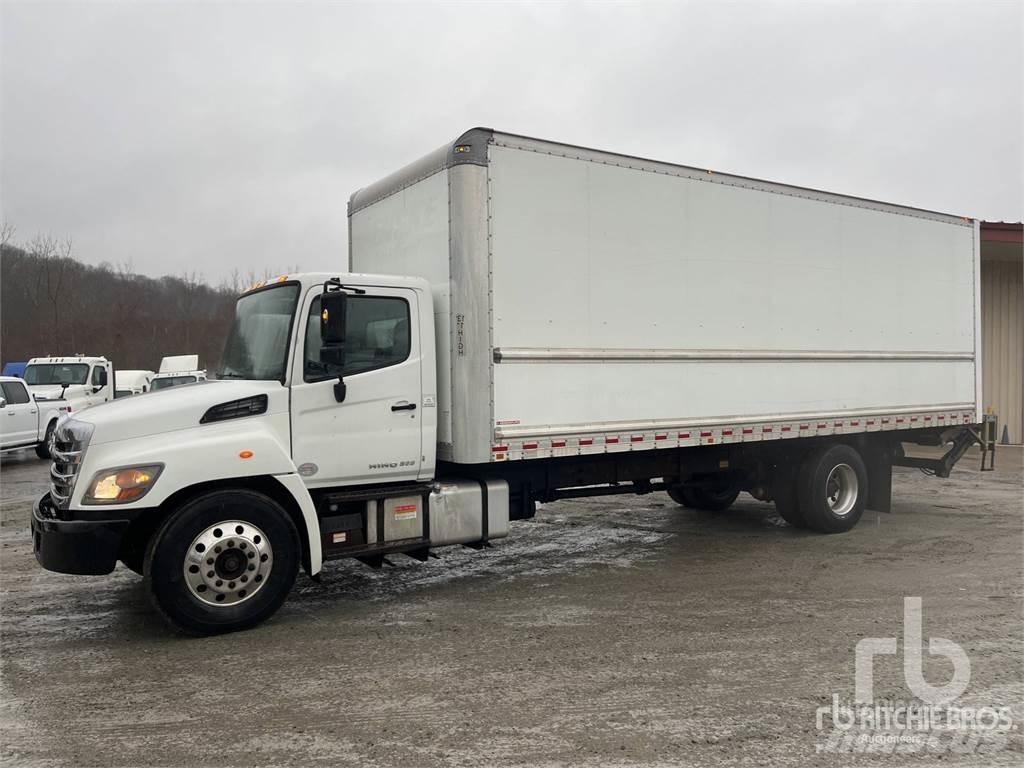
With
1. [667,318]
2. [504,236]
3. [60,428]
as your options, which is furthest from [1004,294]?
[60,428]

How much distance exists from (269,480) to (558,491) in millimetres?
2834

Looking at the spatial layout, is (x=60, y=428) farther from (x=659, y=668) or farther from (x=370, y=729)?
(x=659, y=668)

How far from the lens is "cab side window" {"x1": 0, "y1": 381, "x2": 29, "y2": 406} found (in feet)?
53.7

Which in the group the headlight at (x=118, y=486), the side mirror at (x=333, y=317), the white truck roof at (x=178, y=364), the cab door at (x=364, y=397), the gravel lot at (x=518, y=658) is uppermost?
the white truck roof at (x=178, y=364)

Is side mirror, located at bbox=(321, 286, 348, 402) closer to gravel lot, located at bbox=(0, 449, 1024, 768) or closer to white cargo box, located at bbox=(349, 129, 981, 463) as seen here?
white cargo box, located at bbox=(349, 129, 981, 463)

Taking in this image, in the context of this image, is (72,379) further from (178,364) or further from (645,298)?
(645,298)

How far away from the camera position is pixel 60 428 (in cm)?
559

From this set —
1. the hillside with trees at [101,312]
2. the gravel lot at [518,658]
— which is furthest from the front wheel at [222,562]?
the hillside with trees at [101,312]

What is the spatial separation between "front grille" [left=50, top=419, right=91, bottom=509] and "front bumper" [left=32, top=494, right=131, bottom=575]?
0.20m

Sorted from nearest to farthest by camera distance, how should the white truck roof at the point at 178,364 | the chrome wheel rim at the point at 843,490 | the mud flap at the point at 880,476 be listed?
1. the chrome wheel rim at the point at 843,490
2. the mud flap at the point at 880,476
3. the white truck roof at the point at 178,364

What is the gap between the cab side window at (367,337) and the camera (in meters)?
5.79

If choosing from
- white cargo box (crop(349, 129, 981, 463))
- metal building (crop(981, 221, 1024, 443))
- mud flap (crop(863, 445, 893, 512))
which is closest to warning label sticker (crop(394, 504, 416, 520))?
white cargo box (crop(349, 129, 981, 463))

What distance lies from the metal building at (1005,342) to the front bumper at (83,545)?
19.1 m

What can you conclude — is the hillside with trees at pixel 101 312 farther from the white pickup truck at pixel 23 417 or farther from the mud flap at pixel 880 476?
the mud flap at pixel 880 476
